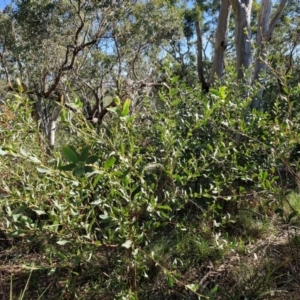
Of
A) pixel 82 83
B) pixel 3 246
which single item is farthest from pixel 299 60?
pixel 82 83

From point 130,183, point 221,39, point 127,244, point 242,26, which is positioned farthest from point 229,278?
point 221,39

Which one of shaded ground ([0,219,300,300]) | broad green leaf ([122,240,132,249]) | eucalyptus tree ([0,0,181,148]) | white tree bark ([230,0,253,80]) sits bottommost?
shaded ground ([0,219,300,300])

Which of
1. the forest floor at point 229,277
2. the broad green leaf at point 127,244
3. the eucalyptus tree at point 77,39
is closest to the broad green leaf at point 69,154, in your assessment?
the broad green leaf at point 127,244

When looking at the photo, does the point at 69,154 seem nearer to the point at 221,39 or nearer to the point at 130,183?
the point at 130,183

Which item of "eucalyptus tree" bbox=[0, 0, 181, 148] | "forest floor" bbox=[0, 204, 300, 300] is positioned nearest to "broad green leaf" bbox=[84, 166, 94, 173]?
"forest floor" bbox=[0, 204, 300, 300]

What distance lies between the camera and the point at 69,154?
4.07 ft

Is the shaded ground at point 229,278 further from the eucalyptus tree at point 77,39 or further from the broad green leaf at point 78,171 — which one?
the eucalyptus tree at point 77,39

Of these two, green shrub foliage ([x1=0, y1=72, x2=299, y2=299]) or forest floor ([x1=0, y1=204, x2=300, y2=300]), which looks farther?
forest floor ([x1=0, y1=204, x2=300, y2=300])

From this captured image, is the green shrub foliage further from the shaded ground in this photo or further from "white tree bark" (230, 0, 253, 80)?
"white tree bark" (230, 0, 253, 80)

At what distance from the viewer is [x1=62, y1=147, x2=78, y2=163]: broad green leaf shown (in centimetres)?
124

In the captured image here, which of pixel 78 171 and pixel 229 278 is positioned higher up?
pixel 78 171

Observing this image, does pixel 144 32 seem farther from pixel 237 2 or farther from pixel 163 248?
pixel 163 248

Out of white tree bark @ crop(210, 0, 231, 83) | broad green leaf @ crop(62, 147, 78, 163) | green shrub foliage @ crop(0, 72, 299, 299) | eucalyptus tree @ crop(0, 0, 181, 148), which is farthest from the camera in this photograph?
eucalyptus tree @ crop(0, 0, 181, 148)

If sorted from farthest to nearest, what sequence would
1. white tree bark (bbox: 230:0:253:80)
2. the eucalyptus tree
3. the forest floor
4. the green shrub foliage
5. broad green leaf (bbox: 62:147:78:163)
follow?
1. the eucalyptus tree
2. white tree bark (bbox: 230:0:253:80)
3. the forest floor
4. the green shrub foliage
5. broad green leaf (bbox: 62:147:78:163)
